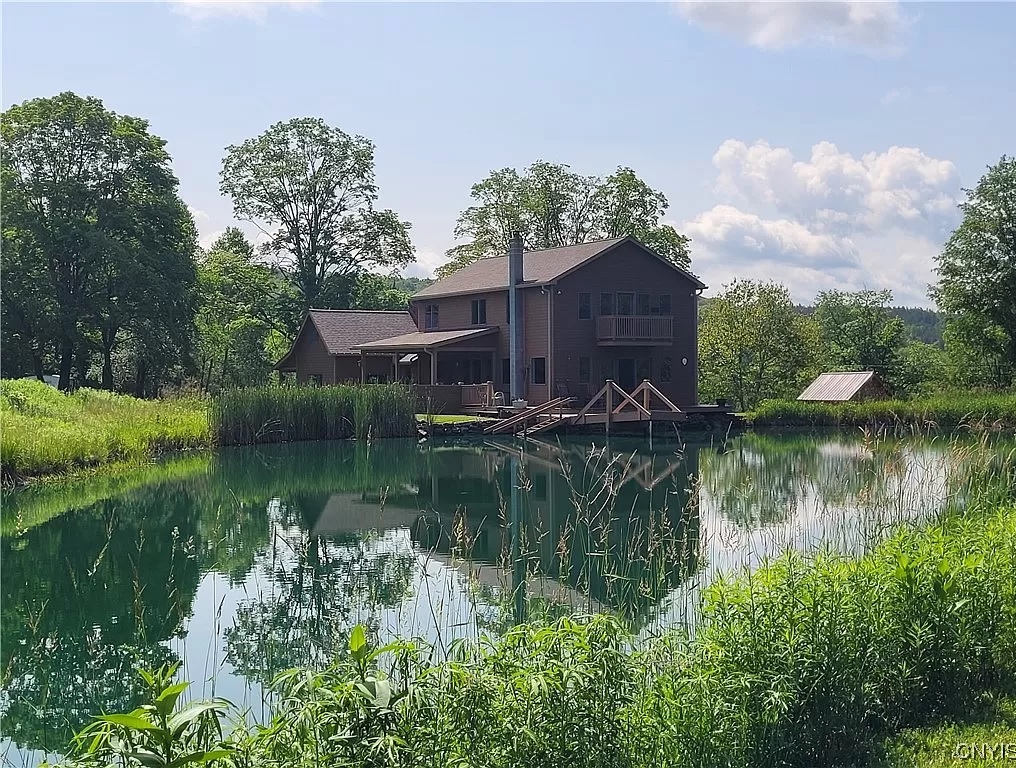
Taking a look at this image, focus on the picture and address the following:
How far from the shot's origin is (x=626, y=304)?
35531 millimetres

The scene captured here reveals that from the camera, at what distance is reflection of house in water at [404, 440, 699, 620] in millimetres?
8523

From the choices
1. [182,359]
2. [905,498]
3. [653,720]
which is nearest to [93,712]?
[653,720]

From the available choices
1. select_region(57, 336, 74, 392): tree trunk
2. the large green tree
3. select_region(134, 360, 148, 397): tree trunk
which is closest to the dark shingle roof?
the large green tree

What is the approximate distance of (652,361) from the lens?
118 ft

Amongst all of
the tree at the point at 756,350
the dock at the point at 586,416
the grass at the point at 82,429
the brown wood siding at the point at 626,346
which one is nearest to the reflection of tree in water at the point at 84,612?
the grass at the point at 82,429

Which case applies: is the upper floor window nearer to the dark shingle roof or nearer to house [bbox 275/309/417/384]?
house [bbox 275/309/417/384]

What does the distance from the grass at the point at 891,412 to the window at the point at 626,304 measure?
5701mm

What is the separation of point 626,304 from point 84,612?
27.9m

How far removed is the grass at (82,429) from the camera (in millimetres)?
18062

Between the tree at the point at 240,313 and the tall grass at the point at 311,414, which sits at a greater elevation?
the tree at the point at 240,313

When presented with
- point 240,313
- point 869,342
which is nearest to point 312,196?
point 240,313

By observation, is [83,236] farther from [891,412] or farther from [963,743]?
[963,743]

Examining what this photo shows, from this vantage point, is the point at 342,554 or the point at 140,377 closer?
the point at 342,554

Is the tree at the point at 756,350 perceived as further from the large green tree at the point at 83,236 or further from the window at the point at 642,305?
the large green tree at the point at 83,236
